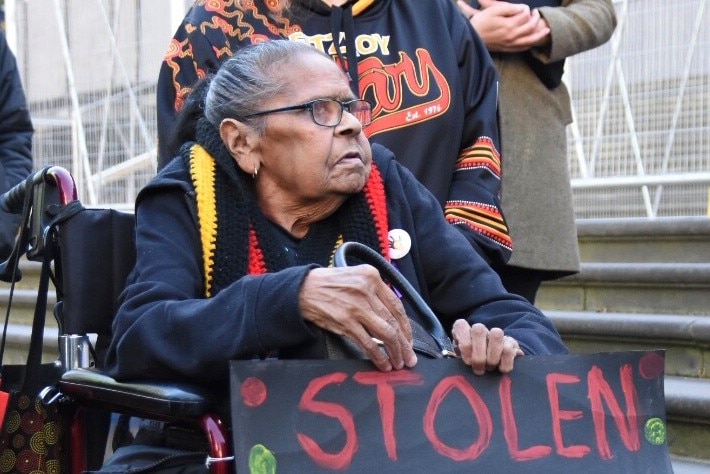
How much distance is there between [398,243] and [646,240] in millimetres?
2983

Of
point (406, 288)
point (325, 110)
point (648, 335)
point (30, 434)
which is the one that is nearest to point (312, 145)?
point (325, 110)

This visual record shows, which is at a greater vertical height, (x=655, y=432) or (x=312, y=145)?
(x=312, y=145)

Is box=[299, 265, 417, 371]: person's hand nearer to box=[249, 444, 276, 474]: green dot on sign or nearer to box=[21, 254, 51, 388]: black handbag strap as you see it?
box=[249, 444, 276, 474]: green dot on sign

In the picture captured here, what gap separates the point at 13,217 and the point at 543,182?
1.74 meters

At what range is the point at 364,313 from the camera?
221 centimetres

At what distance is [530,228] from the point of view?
3602 millimetres

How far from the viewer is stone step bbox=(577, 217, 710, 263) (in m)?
5.26

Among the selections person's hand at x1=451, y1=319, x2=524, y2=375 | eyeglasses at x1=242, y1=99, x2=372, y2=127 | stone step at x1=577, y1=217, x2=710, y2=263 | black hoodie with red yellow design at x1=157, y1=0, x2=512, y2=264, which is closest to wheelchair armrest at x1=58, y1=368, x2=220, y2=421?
person's hand at x1=451, y1=319, x2=524, y2=375

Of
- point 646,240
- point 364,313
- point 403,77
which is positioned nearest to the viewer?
point 364,313

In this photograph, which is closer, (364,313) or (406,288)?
(364,313)

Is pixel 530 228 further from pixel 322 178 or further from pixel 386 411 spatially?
pixel 386 411

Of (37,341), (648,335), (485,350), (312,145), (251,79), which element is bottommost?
(648,335)

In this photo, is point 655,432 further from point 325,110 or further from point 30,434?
point 30,434

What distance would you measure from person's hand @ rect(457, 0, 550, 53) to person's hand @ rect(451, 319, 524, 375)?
153 cm
